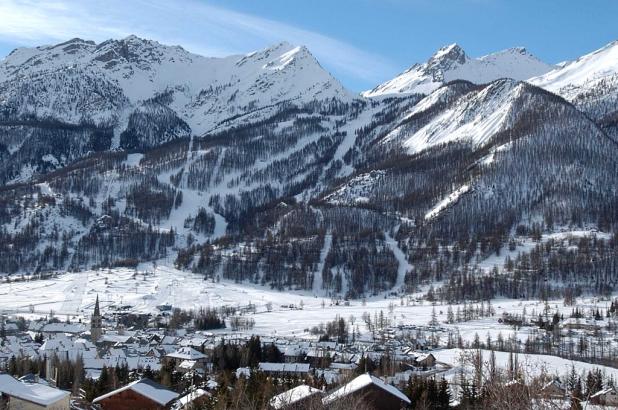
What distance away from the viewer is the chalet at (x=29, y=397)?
134 feet

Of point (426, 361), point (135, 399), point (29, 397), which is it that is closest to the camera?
point (29, 397)

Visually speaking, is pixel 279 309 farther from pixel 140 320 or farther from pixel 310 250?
pixel 310 250

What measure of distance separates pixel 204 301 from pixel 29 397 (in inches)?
→ 4357

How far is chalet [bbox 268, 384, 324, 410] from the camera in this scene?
114 feet

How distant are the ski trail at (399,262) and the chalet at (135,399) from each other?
125 m

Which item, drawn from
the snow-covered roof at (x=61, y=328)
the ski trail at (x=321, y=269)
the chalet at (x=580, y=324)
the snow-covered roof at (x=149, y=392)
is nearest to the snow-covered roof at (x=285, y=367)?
the snow-covered roof at (x=149, y=392)

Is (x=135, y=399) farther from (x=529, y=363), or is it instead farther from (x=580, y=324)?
(x=580, y=324)

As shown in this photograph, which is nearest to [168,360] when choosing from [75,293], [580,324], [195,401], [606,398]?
[195,401]

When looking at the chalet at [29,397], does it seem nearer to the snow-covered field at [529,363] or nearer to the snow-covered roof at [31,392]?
the snow-covered roof at [31,392]

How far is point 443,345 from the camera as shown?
346 feet

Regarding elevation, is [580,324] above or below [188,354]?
above

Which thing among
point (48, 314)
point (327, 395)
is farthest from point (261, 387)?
point (48, 314)

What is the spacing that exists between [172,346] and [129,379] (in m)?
29.6

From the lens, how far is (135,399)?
4762 cm
